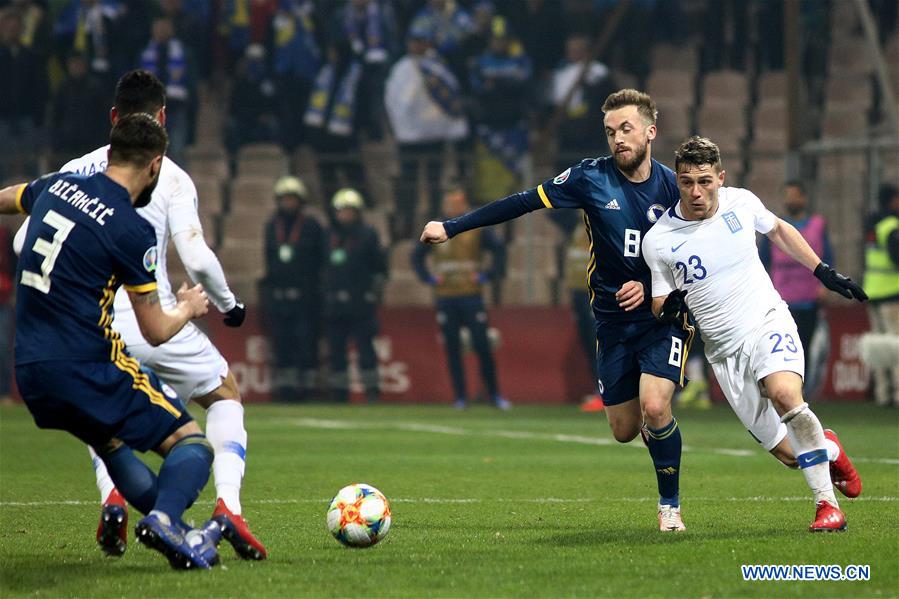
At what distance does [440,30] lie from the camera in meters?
21.9

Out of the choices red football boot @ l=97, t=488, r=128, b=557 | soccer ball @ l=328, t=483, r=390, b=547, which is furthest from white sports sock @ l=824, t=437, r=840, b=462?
red football boot @ l=97, t=488, r=128, b=557

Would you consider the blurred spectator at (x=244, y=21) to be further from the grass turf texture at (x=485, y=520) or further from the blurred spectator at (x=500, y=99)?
the grass turf texture at (x=485, y=520)

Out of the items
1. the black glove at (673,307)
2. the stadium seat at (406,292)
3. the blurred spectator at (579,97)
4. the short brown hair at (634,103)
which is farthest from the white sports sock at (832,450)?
the stadium seat at (406,292)

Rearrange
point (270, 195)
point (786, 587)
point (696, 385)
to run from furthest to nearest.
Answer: point (270, 195), point (696, 385), point (786, 587)

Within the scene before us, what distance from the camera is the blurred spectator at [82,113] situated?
Result: 21.6 meters

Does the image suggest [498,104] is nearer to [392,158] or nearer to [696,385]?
[392,158]

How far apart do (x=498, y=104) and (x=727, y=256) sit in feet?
45.1

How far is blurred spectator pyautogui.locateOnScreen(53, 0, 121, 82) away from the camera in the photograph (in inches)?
874

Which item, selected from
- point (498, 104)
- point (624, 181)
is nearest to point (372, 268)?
point (498, 104)

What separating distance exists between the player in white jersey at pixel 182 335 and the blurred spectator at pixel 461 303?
11.5 m

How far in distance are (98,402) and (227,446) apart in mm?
1128

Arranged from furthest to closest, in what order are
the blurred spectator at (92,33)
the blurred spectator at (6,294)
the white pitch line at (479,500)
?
the blurred spectator at (92,33), the blurred spectator at (6,294), the white pitch line at (479,500)

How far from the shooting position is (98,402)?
6.39 m

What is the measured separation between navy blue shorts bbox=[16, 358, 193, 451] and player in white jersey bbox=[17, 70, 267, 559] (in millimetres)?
735
